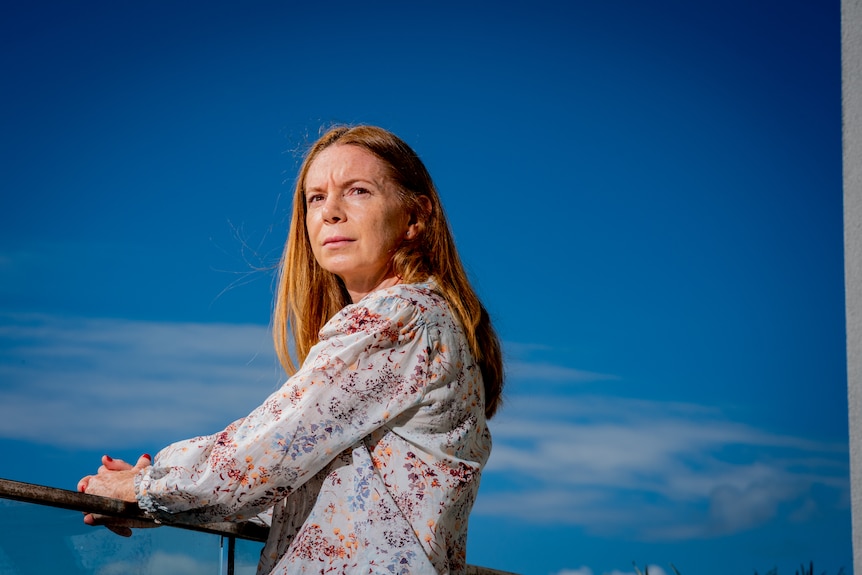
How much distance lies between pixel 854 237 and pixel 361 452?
78 cm

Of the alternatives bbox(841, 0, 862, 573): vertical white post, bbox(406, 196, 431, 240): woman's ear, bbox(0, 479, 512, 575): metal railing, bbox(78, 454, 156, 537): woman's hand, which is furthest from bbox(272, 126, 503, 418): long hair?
bbox(841, 0, 862, 573): vertical white post

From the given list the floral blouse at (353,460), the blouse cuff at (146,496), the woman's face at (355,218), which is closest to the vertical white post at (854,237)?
the floral blouse at (353,460)

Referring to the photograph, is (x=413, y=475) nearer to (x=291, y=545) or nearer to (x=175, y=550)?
(x=291, y=545)

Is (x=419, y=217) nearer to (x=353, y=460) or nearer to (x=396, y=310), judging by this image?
(x=396, y=310)

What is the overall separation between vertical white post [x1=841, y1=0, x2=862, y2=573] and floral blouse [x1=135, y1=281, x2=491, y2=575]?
59cm

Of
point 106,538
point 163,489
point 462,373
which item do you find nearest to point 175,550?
point 106,538

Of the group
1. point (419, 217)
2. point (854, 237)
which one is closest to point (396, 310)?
point (419, 217)

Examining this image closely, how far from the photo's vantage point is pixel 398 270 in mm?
1858

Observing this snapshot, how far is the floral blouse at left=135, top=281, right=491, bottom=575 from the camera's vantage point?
150 cm

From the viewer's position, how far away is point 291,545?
156cm

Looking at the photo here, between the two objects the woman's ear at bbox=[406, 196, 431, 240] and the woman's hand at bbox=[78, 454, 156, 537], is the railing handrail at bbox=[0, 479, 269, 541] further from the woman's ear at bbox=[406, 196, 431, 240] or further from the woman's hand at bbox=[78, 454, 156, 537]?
the woman's ear at bbox=[406, 196, 431, 240]

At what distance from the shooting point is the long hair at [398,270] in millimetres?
1840

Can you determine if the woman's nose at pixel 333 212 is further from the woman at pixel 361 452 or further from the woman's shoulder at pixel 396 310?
the woman's shoulder at pixel 396 310

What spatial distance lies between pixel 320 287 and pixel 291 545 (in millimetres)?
644
